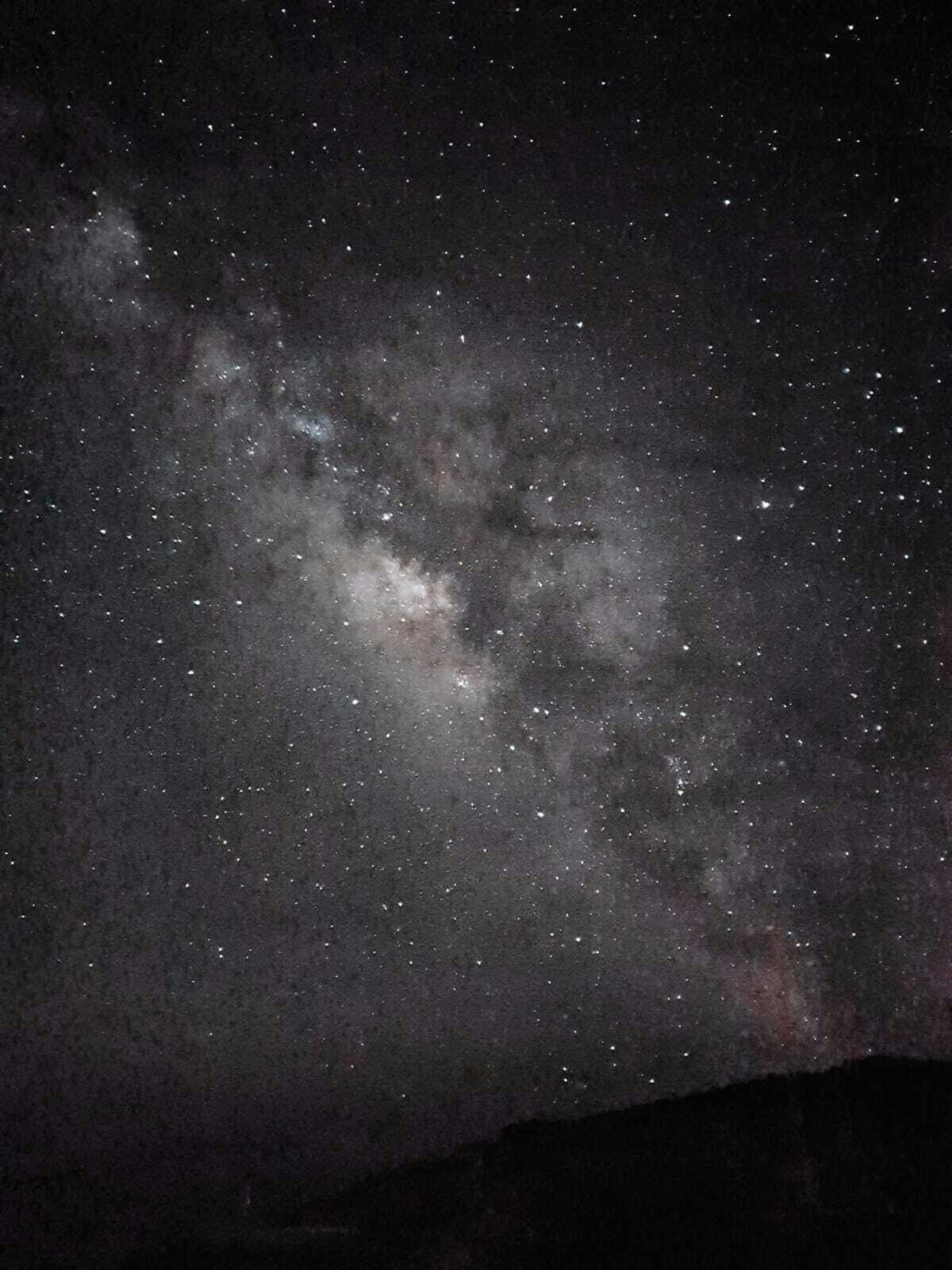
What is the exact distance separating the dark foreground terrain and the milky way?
4.6 inches

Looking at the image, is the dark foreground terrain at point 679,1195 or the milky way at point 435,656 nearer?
the milky way at point 435,656

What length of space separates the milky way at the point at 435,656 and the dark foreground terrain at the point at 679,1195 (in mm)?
117

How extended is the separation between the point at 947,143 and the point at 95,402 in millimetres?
1416

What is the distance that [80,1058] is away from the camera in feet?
3.42

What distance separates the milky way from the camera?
101cm

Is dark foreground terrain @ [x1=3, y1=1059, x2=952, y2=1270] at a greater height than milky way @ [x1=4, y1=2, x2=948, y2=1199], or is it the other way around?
milky way @ [x1=4, y1=2, x2=948, y2=1199]

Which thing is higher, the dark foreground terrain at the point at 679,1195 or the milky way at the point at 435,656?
the milky way at the point at 435,656

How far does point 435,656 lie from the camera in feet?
3.60

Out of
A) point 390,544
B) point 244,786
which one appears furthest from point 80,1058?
point 390,544

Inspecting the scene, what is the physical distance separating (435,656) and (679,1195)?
116 centimetres

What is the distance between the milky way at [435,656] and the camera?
1015 millimetres

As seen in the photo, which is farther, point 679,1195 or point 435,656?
point 679,1195

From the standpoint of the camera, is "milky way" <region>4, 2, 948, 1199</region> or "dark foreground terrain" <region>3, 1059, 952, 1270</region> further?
"dark foreground terrain" <region>3, 1059, 952, 1270</region>

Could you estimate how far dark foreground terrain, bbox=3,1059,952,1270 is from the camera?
3.72ft
